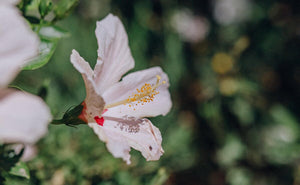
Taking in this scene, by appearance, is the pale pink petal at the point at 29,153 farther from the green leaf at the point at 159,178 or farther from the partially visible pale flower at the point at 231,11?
the partially visible pale flower at the point at 231,11

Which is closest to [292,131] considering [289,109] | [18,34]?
[289,109]

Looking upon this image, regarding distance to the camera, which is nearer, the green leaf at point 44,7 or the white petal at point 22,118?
the white petal at point 22,118

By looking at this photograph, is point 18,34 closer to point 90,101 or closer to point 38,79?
point 90,101

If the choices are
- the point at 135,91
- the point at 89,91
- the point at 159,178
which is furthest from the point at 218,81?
the point at 89,91

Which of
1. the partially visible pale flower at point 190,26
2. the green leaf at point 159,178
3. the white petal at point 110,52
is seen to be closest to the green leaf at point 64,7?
the white petal at point 110,52

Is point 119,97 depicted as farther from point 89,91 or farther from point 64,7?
point 64,7
